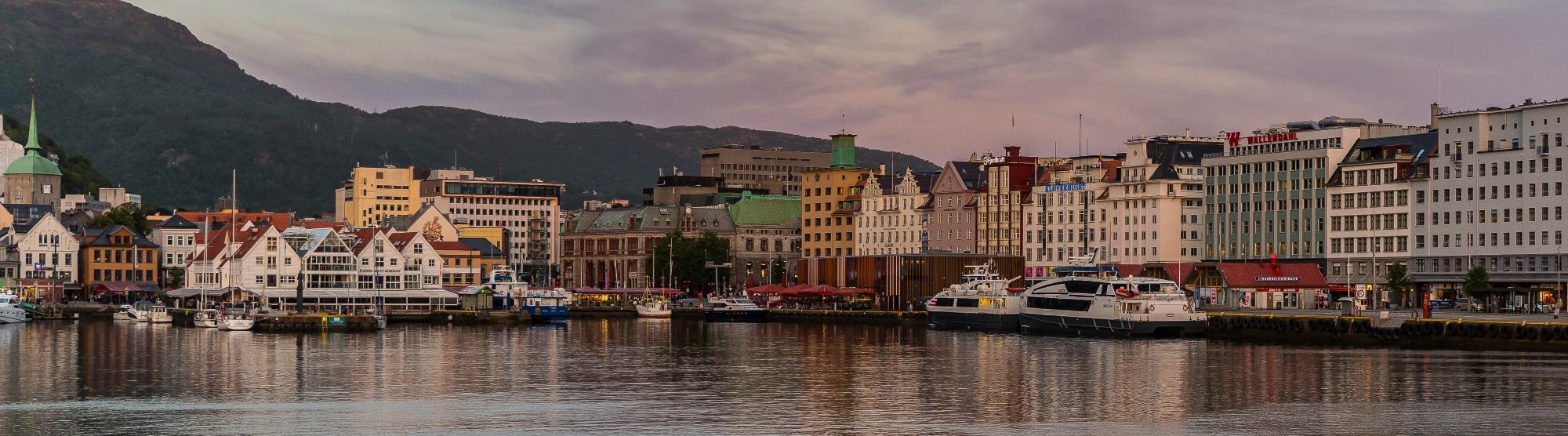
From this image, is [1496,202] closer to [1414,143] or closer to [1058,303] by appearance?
[1414,143]

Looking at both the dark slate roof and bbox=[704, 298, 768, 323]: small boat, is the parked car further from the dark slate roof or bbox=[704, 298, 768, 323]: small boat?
bbox=[704, 298, 768, 323]: small boat

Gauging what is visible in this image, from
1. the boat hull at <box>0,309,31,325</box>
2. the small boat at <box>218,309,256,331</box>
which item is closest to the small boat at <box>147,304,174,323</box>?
the boat hull at <box>0,309,31,325</box>

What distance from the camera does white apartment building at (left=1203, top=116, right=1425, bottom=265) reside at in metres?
174

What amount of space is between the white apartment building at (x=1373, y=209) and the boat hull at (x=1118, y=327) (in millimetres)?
31522

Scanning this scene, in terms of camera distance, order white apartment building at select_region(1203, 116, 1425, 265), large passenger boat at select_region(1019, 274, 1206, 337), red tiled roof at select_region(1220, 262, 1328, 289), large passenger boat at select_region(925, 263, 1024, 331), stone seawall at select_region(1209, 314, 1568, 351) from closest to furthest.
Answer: stone seawall at select_region(1209, 314, 1568, 351), large passenger boat at select_region(1019, 274, 1206, 337), large passenger boat at select_region(925, 263, 1024, 331), red tiled roof at select_region(1220, 262, 1328, 289), white apartment building at select_region(1203, 116, 1425, 265)

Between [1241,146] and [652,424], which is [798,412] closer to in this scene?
[652,424]

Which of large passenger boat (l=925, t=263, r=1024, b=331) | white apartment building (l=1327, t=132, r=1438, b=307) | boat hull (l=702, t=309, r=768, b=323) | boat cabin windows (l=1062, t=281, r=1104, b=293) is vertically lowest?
boat hull (l=702, t=309, r=768, b=323)

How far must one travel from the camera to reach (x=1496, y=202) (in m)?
159

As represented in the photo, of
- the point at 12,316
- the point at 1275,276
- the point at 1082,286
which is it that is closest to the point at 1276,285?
the point at 1275,276

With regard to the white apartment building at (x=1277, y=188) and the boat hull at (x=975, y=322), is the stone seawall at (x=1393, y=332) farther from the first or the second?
the white apartment building at (x=1277, y=188)

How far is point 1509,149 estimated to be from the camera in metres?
157

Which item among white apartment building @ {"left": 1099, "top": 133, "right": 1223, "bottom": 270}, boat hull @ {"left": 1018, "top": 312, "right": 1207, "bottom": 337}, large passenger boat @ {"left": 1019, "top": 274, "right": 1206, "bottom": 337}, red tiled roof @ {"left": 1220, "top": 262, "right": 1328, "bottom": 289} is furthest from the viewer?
white apartment building @ {"left": 1099, "top": 133, "right": 1223, "bottom": 270}

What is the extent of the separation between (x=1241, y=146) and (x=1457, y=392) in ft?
326

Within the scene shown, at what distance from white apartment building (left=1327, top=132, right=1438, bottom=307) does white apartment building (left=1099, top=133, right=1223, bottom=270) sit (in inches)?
652
